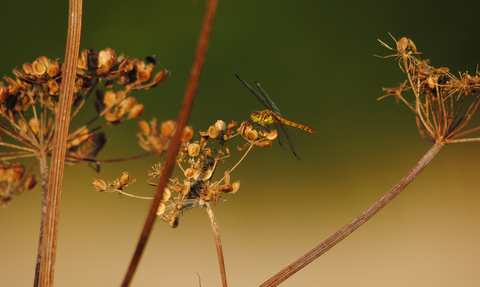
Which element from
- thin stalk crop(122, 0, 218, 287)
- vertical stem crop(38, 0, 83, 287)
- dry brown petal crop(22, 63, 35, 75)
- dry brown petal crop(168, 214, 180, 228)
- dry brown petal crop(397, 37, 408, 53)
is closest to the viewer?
thin stalk crop(122, 0, 218, 287)

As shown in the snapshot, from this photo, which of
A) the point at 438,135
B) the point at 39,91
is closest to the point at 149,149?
the point at 39,91

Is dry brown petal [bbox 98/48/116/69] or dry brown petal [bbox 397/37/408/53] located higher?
dry brown petal [bbox 98/48/116/69]

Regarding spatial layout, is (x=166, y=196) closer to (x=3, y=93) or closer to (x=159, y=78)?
(x=159, y=78)

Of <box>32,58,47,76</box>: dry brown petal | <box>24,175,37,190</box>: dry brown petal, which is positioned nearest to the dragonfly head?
<box>32,58,47,76</box>: dry brown petal

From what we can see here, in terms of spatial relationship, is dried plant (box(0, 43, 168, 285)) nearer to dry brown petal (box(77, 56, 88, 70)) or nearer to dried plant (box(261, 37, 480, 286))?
dry brown petal (box(77, 56, 88, 70))

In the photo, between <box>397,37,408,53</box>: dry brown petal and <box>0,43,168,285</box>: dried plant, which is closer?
<box>0,43,168,285</box>: dried plant

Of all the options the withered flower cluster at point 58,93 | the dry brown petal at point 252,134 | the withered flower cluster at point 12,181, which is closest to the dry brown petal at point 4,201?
the withered flower cluster at point 12,181

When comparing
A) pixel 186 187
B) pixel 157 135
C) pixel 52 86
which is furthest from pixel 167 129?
pixel 52 86
